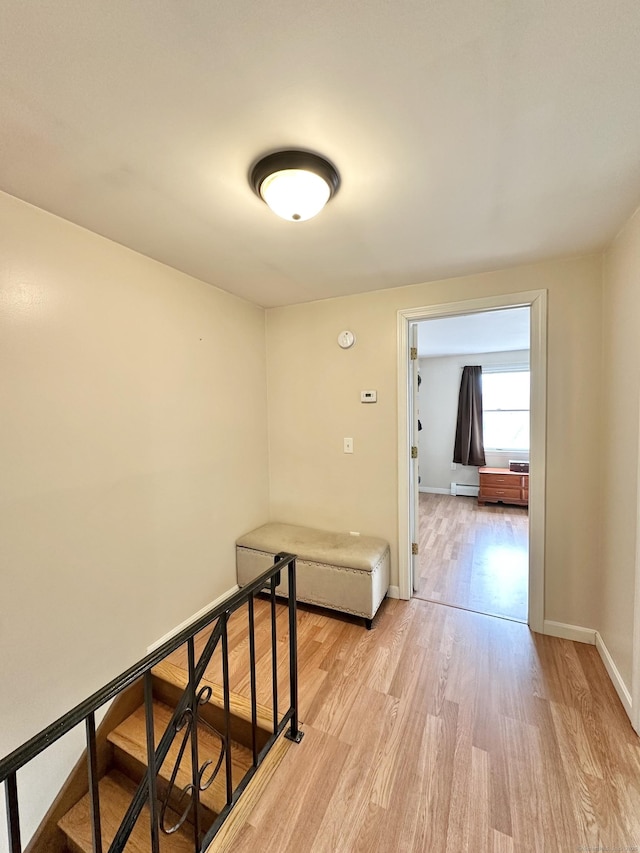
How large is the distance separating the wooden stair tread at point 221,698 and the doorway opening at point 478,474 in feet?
4.78

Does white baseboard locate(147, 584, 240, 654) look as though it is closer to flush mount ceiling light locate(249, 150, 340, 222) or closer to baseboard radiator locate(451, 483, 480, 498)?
flush mount ceiling light locate(249, 150, 340, 222)

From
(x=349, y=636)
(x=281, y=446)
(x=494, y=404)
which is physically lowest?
(x=349, y=636)

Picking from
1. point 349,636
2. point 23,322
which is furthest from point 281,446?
point 23,322

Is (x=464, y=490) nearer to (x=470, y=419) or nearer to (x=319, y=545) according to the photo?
(x=470, y=419)

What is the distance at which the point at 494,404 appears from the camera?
5.64m

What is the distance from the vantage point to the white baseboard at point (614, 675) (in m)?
1.59

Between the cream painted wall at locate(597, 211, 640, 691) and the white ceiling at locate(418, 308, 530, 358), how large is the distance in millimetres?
1138

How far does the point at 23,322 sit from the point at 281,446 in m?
1.90

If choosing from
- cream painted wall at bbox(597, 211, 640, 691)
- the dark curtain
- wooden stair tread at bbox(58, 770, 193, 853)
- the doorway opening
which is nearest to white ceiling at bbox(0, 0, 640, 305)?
cream painted wall at bbox(597, 211, 640, 691)

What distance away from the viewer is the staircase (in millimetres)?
1541

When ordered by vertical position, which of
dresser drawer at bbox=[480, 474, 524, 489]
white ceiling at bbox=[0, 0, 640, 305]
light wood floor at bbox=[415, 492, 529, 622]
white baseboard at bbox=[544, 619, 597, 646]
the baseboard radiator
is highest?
white ceiling at bbox=[0, 0, 640, 305]

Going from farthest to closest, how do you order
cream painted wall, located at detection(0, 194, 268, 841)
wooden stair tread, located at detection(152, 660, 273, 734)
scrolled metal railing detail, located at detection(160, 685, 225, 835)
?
wooden stair tread, located at detection(152, 660, 273, 734) < cream painted wall, located at detection(0, 194, 268, 841) < scrolled metal railing detail, located at detection(160, 685, 225, 835)

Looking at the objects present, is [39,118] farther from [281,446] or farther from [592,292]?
[592,292]

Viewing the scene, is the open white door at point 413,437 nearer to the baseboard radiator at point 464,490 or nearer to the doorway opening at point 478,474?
the doorway opening at point 478,474
